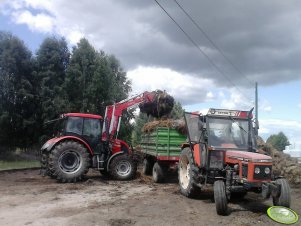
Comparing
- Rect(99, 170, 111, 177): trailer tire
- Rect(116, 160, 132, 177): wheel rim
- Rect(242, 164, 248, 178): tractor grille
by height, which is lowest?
Rect(99, 170, 111, 177): trailer tire

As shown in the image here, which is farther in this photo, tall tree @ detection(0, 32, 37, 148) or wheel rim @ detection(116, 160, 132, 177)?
tall tree @ detection(0, 32, 37, 148)

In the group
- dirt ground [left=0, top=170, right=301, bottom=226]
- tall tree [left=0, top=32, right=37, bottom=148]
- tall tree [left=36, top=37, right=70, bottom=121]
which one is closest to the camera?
dirt ground [left=0, top=170, right=301, bottom=226]

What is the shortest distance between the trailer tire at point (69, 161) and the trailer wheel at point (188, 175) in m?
4.07

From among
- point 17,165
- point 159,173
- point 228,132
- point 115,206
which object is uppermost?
point 228,132

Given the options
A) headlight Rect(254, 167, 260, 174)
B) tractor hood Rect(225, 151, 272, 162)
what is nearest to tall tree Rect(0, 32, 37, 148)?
tractor hood Rect(225, 151, 272, 162)

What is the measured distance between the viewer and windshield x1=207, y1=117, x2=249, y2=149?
10.6m

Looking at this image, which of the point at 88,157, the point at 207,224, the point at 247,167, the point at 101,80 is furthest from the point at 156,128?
the point at 101,80

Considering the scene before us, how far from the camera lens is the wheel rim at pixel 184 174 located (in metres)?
11.7

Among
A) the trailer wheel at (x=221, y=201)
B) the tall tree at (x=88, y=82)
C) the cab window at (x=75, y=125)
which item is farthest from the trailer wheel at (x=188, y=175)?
the tall tree at (x=88, y=82)

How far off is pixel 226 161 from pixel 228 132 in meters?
0.93

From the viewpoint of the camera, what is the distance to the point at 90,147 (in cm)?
1530

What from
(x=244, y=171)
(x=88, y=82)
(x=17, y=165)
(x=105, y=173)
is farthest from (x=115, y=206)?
(x=88, y=82)

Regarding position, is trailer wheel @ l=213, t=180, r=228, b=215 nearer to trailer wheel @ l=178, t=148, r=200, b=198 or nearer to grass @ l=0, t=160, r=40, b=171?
trailer wheel @ l=178, t=148, r=200, b=198

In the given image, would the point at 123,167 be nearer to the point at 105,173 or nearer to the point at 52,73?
the point at 105,173
